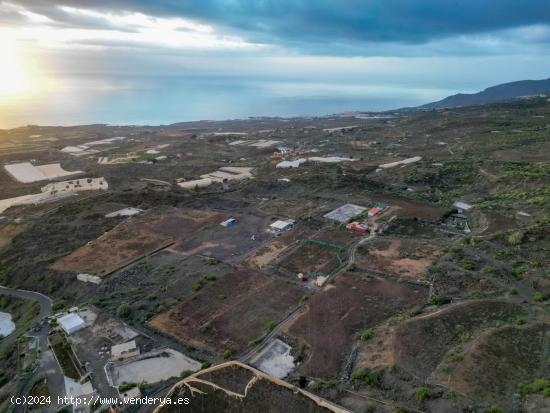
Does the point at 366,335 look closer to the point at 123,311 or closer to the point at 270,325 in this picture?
the point at 270,325

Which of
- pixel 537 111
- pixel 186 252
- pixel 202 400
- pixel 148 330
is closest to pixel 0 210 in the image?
pixel 186 252

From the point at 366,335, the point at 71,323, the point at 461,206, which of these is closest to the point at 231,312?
the point at 366,335

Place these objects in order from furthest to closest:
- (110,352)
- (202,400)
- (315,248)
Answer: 1. (315,248)
2. (110,352)
3. (202,400)

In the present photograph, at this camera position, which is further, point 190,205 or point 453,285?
point 190,205

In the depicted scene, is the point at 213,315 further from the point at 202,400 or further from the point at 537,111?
the point at 537,111

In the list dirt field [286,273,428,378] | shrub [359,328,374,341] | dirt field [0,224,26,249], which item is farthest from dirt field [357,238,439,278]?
dirt field [0,224,26,249]
